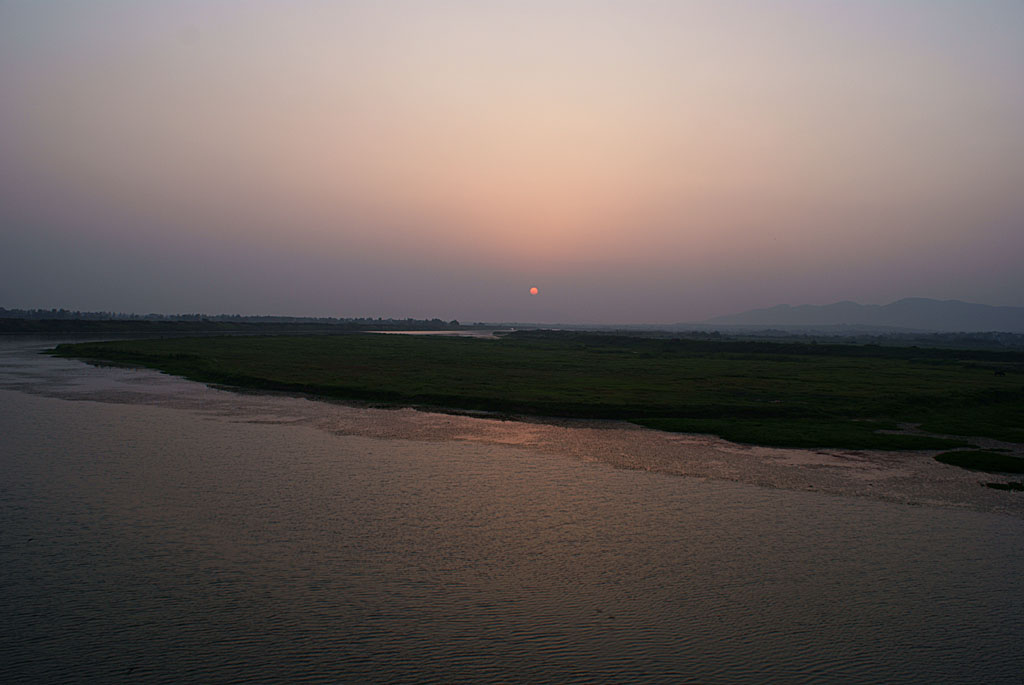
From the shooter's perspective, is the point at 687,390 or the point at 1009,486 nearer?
the point at 1009,486

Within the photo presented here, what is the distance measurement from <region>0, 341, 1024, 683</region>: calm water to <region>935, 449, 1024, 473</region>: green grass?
6.49 m

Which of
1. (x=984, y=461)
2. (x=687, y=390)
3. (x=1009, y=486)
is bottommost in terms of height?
(x=1009, y=486)

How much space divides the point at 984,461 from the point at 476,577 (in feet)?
59.1

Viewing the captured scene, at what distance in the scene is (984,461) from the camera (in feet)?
67.3

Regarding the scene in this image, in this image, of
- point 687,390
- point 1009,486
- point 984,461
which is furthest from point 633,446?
point 687,390

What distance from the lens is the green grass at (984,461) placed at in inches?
784

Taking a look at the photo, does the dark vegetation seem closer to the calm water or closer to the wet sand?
the wet sand

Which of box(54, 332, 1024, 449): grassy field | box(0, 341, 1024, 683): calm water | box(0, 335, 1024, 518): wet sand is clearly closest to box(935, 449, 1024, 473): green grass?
box(0, 335, 1024, 518): wet sand

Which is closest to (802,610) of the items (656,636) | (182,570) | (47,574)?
(656,636)

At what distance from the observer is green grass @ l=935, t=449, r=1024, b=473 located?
19.9 m

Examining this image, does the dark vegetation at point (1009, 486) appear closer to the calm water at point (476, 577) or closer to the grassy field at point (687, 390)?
the calm water at point (476, 577)

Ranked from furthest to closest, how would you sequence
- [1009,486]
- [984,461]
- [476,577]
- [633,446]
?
[633,446] → [984,461] → [1009,486] → [476,577]

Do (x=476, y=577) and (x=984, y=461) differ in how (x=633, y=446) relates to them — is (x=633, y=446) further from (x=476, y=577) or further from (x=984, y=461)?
(x=476, y=577)

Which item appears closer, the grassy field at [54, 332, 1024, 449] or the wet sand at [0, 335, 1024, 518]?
the wet sand at [0, 335, 1024, 518]
